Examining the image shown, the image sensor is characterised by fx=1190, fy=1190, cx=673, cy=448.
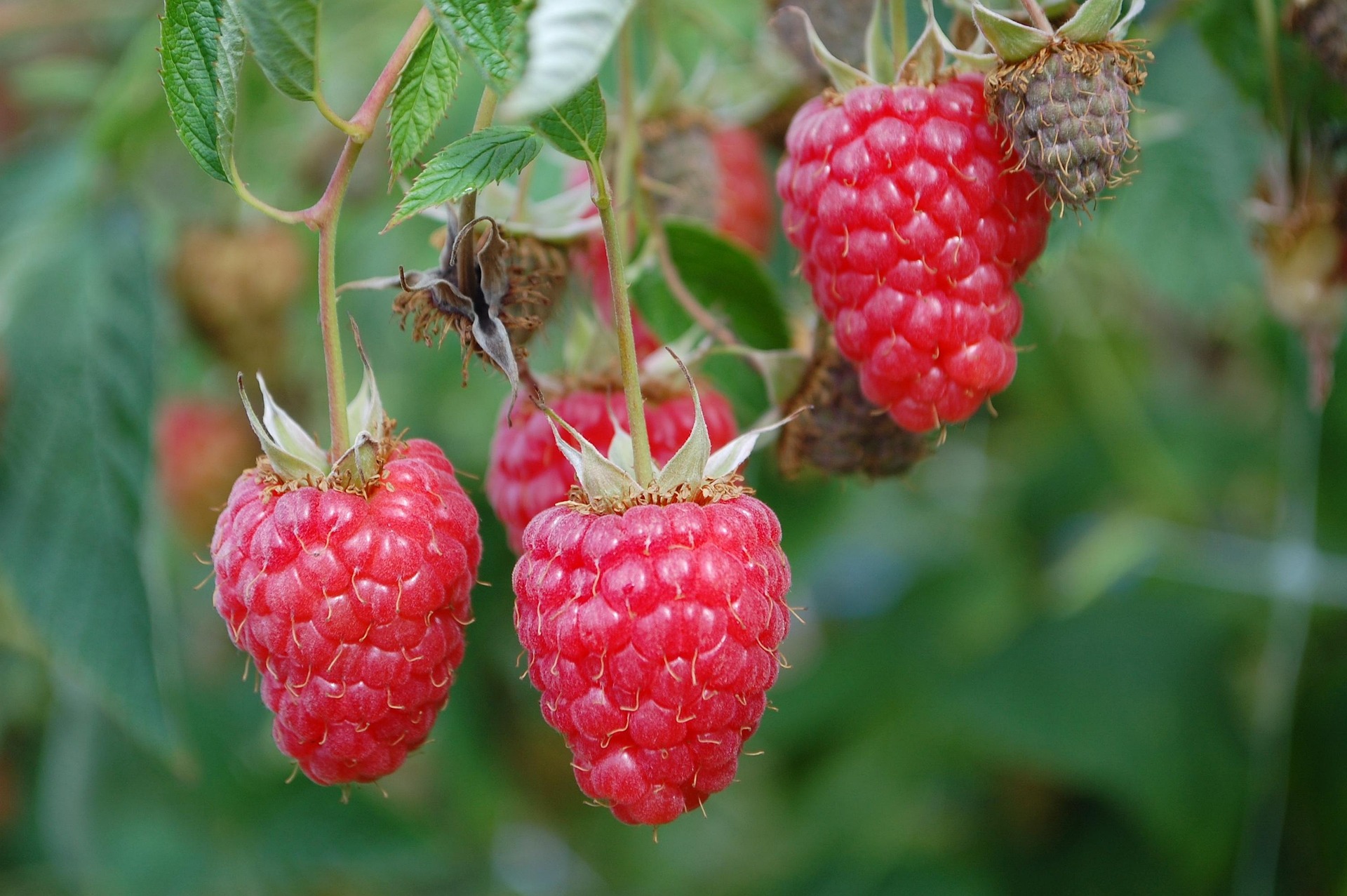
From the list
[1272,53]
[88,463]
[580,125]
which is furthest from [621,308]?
[88,463]

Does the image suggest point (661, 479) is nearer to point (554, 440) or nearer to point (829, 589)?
point (554, 440)

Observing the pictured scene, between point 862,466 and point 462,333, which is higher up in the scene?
point 462,333

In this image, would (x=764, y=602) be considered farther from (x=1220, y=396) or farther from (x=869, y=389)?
(x=1220, y=396)

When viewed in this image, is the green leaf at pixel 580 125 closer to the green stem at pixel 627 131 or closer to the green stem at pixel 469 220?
the green stem at pixel 469 220

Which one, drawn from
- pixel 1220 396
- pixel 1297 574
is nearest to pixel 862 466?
pixel 1297 574

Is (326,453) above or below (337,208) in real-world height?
below

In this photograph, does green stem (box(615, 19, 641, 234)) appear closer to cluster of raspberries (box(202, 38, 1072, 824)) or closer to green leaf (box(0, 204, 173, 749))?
cluster of raspberries (box(202, 38, 1072, 824))
